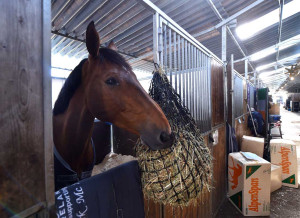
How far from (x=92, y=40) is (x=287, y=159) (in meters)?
4.12

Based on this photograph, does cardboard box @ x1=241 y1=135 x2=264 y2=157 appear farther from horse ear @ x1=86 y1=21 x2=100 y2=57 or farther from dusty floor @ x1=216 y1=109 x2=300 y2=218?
horse ear @ x1=86 y1=21 x2=100 y2=57

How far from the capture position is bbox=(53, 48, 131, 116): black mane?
3.54 ft

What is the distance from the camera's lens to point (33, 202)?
1.72 feet

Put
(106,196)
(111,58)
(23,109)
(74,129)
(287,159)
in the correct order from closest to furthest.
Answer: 1. (23,109)
2. (106,196)
3. (111,58)
4. (74,129)
5. (287,159)

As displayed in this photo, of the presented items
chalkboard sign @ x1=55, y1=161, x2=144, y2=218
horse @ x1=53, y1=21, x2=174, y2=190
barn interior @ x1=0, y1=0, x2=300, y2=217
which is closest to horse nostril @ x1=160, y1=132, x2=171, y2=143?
horse @ x1=53, y1=21, x2=174, y2=190

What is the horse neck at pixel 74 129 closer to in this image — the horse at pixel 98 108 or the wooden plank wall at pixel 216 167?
the horse at pixel 98 108

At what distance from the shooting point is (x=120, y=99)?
97 cm

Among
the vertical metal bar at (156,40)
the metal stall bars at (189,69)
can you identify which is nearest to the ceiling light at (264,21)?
the metal stall bars at (189,69)

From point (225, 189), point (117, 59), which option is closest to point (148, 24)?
point (117, 59)

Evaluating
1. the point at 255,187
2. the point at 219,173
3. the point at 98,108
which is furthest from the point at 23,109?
the point at 255,187

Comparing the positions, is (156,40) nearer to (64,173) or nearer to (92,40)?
(92,40)

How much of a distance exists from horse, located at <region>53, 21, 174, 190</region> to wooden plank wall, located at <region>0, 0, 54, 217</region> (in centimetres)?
44

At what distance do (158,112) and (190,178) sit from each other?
39 centimetres

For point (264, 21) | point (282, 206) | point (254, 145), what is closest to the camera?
point (282, 206)
